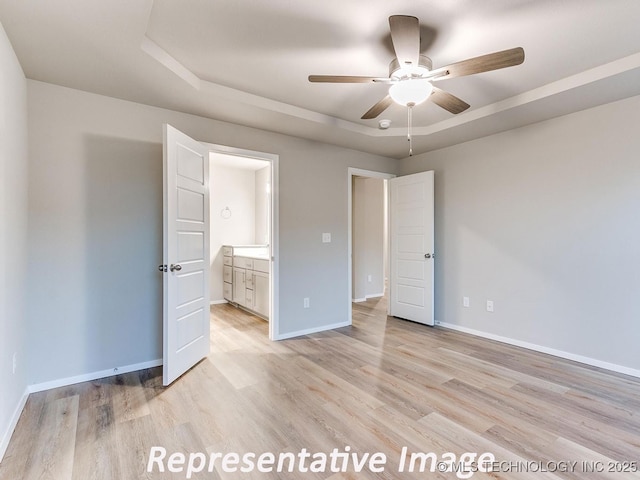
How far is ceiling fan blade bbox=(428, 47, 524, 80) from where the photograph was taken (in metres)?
1.65

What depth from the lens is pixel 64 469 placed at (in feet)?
5.31

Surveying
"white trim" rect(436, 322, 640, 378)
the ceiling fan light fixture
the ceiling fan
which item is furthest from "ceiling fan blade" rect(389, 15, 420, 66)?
"white trim" rect(436, 322, 640, 378)

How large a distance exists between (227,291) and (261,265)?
1.39m

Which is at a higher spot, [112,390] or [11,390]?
[11,390]

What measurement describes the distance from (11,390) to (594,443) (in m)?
3.41

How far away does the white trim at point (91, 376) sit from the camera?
7.91 feet

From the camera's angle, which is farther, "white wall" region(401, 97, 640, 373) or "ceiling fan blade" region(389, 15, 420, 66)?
"white wall" region(401, 97, 640, 373)

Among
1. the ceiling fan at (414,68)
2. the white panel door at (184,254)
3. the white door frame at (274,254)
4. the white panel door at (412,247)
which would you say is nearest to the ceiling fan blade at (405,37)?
the ceiling fan at (414,68)

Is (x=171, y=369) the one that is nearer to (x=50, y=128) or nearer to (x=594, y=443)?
(x=50, y=128)

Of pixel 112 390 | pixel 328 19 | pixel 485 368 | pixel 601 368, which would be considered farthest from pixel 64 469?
pixel 601 368

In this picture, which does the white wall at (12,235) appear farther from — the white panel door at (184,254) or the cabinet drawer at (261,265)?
the cabinet drawer at (261,265)

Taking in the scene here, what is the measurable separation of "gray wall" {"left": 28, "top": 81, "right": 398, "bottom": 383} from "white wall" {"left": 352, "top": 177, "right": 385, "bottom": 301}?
2970 mm

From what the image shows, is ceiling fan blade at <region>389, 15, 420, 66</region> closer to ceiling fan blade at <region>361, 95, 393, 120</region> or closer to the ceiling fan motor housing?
the ceiling fan motor housing

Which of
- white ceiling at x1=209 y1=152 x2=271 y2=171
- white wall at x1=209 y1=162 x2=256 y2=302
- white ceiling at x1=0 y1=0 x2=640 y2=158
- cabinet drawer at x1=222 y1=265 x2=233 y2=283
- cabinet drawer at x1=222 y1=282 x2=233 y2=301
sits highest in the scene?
white ceiling at x1=209 y1=152 x2=271 y2=171
